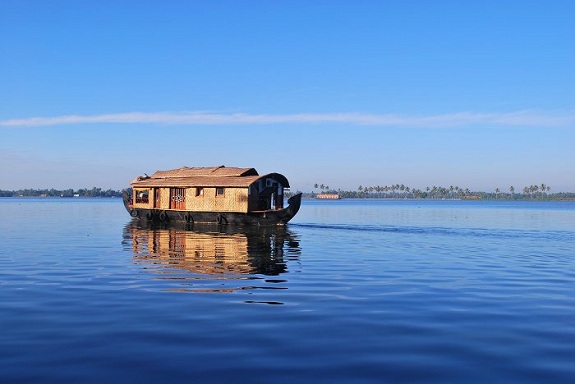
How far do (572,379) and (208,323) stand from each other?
702 centimetres

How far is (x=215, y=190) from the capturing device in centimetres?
4900

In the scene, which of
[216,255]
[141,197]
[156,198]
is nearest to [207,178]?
[156,198]

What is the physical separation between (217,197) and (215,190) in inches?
26.2

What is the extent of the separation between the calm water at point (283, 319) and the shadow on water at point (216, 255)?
0.15 metres

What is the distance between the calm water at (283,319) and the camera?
8.89 meters

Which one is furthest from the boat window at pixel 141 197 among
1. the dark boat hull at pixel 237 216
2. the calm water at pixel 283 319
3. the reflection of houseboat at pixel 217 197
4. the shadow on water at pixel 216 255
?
the calm water at pixel 283 319

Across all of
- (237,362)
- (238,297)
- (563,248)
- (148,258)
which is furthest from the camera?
(563,248)

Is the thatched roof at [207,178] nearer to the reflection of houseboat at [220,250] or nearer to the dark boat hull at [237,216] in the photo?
the dark boat hull at [237,216]

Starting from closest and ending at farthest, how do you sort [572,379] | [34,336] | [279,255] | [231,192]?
[572,379]
[34,336]
[279,255]
[231,192]

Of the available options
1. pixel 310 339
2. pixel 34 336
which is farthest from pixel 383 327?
pixel 34 336

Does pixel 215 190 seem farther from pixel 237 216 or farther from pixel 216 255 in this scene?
pixel 216 255

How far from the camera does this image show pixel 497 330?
11672mm

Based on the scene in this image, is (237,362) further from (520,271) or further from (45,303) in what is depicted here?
(520,271)

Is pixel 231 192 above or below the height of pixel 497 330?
above
